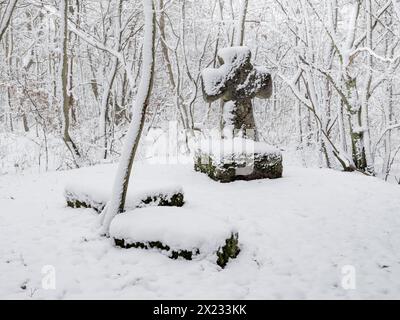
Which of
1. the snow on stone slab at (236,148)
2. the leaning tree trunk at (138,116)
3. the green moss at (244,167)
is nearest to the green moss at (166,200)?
the leaning tree trunk at (138,116)

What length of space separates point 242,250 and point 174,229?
88 cm

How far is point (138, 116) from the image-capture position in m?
4.18

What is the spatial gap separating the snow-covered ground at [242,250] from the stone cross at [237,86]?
60.6 inches

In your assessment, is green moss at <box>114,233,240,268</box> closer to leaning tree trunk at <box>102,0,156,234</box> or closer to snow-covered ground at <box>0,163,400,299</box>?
snow-covered ground at <box>0,163,400,299</box>

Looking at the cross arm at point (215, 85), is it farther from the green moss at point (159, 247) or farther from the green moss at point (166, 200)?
the green moss at point (159, 247)

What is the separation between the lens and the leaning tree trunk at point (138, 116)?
4.00 metres

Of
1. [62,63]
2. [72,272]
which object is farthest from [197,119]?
[72,272]

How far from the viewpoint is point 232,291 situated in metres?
3.35

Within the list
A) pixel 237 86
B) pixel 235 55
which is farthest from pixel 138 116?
pixel 235 55

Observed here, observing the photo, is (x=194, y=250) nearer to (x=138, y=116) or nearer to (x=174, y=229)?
(x=174, y=229)
